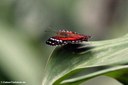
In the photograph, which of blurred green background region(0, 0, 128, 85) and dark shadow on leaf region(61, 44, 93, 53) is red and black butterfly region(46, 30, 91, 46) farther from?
blurred green background region(0, 0, 128, 85)

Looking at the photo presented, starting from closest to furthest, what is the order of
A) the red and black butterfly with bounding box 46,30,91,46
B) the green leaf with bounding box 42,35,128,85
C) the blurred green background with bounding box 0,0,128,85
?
the green leaf with bounding box 42,35,128,85
the red and black butterfly with bounding box 46,30,91,46
the blurred green background with bounding box 0,0,128,85

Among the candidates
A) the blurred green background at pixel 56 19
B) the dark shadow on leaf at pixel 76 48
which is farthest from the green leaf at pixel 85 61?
the blurred green background at pixel 56 19

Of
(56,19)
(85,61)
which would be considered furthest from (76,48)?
(56,19)

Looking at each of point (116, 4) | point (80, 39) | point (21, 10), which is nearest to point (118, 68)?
point (80, 39)

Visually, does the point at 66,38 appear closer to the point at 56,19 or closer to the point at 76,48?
the point at 76,48

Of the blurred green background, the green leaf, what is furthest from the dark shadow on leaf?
the blurred green background

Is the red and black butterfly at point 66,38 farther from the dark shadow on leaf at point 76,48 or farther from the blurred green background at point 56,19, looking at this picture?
the blurred green background at point 56,19

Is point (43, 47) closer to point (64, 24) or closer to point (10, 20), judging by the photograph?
point (10, 20)

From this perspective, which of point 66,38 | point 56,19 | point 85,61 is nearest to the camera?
point 85,61
